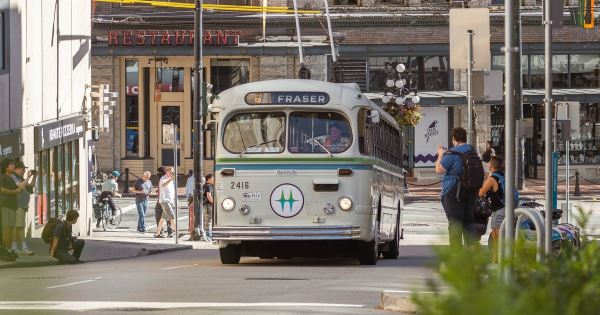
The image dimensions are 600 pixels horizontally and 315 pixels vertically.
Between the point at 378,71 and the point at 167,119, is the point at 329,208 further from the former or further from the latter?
the point at 378,71

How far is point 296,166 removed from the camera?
2136cm

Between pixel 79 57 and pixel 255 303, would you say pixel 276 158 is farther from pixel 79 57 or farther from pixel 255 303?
pixel 79 57

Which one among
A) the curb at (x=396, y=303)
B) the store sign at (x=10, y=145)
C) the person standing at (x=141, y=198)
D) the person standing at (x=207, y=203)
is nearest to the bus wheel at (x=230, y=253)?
the store sign at (x=10, y=145)

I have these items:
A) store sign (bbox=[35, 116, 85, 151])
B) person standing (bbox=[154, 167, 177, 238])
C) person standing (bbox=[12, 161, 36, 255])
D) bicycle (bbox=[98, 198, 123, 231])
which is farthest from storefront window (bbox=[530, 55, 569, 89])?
person standing (bbox=[12, 161, 36, 255])

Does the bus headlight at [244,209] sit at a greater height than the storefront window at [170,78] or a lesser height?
lesser

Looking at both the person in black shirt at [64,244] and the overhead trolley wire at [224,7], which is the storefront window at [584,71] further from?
the person in black shirt at [64,244]

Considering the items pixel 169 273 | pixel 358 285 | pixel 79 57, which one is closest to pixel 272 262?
pixel 169 273

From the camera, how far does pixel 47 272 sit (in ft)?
71.7

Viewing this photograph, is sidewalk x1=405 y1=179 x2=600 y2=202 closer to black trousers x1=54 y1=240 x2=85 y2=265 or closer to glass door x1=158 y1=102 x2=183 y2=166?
glass door x1=158 y1=102 x2=183 y2=166

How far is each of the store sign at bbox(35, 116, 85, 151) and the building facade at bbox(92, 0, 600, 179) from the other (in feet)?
61.1

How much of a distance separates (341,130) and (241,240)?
7.41 ft

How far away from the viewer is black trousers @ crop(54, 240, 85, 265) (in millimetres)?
24578

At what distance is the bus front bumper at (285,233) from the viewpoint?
21.2 m

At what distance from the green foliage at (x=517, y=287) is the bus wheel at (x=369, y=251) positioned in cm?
1586
